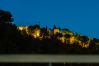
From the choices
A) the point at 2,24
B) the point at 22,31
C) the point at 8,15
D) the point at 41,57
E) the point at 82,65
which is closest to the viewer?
the point at 41,57

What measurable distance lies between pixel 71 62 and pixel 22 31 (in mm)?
10821

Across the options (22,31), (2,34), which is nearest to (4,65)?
(2,34)

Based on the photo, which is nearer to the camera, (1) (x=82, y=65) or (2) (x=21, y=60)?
(2) (x=21, y=60)

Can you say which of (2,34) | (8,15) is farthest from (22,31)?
(8,15)

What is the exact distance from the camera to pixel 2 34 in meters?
13.4

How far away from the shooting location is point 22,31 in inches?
574

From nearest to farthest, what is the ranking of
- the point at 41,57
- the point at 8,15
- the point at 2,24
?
the point at 41,57, the point at 2,24, the point at 8,15

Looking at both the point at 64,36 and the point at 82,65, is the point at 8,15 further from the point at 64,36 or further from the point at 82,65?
the point at 82,65

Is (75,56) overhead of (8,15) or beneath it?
beneath

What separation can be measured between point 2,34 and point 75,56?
983 cm

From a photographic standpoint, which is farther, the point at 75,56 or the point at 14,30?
the point at 14,30

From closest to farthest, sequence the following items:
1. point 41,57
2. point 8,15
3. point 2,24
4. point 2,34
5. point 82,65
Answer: point 41,57 < point 82,65 < point 2,34 < point 2,24 < point 8,15

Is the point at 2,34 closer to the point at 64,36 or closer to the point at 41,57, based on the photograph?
the point at 64,36

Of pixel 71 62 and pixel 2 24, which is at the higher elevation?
pixel 2 24
